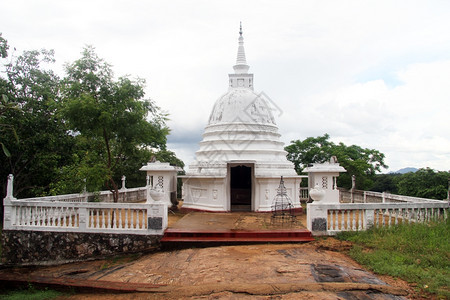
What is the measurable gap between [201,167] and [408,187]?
1424 centimetres

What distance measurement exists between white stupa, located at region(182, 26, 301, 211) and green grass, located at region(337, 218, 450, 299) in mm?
6518

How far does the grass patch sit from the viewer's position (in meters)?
8.45

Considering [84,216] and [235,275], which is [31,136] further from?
[235,275]

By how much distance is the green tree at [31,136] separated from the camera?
1650 centimetres

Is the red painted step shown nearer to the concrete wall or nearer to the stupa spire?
the concrete wall

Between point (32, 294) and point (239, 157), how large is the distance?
11.2m

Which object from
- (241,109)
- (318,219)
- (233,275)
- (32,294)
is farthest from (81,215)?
(241,109)

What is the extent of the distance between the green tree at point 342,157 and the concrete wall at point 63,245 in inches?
774

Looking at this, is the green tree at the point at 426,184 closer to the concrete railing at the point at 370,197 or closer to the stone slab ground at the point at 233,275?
the concrete railing at the point at 370,197

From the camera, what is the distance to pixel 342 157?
28.5 m

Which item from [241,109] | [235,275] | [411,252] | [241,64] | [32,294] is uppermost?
[241,64]

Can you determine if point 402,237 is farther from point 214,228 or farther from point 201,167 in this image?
point 201,167

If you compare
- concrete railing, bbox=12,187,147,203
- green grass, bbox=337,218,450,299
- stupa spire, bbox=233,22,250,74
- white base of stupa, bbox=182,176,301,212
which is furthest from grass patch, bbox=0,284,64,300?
stupa spire, bbox=233,22,250,74

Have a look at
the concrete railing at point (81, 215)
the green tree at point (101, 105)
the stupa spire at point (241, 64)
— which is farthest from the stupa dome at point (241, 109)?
the concrete railing at point (81, 215)
